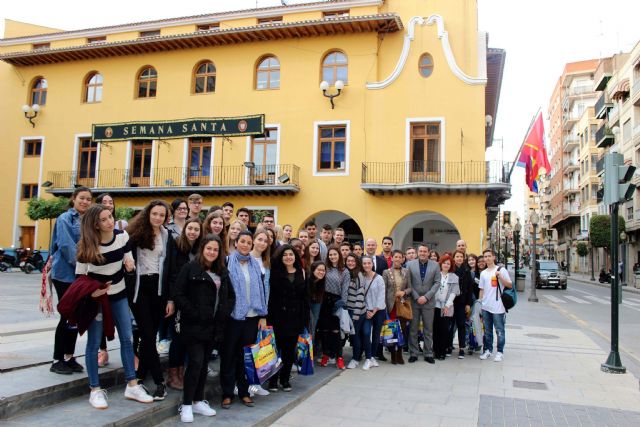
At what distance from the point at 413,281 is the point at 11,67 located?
86.5 ft

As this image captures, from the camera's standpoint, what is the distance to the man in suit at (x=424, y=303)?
809 centimetres

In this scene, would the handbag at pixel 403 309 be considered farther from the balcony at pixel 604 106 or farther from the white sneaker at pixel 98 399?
the balcony at pixel 604 106

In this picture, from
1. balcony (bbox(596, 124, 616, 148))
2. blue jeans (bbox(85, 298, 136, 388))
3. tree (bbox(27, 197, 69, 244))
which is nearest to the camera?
blue jeans (bbox(85, 298, 136, 388))

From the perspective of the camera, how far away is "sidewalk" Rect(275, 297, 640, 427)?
5309 millimetres

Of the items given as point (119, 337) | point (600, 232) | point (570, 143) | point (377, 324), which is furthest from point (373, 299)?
point (570, 143)

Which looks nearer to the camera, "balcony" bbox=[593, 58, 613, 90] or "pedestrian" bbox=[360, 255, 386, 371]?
"pedestrian" bbox=[360, 255, 386, 371]

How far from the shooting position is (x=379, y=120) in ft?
67.3

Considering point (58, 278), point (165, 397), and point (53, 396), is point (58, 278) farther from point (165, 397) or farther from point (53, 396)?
point (165, 397)

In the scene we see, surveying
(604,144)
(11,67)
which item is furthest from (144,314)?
(604,144)

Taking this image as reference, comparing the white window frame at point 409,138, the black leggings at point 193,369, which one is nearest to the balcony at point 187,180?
the white window frame at point 409,138

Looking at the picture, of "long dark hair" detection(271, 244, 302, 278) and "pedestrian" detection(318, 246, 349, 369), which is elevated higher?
"long dark hair" detection(271, 244, 302, 278)

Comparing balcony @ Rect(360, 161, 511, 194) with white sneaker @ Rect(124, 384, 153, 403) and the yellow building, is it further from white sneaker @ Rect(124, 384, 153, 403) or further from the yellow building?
white sneaker @ Rect(124, 384, 153, 403)

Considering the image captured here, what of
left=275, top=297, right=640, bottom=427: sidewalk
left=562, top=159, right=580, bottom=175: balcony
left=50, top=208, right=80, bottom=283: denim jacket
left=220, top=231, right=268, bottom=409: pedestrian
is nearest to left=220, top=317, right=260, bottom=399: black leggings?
left=220, top=231, right=268, bottom=409: pedestrian

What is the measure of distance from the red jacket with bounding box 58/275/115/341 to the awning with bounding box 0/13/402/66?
1802 centimetres
